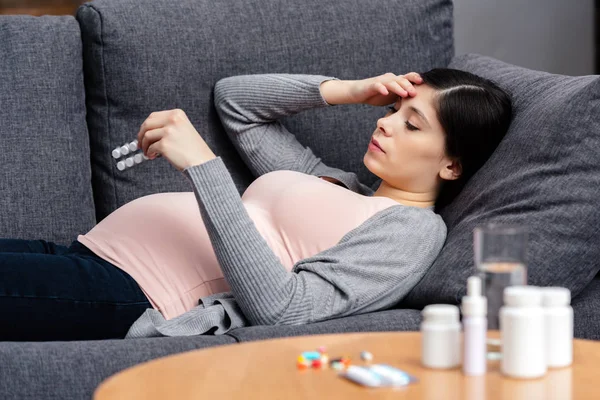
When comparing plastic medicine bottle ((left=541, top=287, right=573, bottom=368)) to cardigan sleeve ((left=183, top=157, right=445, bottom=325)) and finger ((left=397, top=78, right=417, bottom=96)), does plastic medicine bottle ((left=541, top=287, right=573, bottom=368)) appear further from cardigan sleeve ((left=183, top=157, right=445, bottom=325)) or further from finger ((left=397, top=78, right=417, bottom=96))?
finger ((left=397, top=78, right=417, bottom=96))

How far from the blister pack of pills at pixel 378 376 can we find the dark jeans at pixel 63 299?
2.09ft

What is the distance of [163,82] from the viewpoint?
191cm

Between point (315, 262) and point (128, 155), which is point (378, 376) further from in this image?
point (128, 155)

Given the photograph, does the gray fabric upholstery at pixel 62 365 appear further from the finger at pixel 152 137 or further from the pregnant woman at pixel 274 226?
the finger at pixel 152 137

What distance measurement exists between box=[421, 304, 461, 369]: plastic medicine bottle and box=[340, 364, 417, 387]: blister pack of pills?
0.14 feet

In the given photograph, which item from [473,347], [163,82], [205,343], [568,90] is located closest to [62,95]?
[163,82]

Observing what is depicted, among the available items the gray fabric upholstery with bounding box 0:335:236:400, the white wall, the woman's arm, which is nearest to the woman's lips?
the woman's arm

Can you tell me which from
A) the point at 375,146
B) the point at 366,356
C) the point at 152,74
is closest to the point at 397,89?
the point at 375,146

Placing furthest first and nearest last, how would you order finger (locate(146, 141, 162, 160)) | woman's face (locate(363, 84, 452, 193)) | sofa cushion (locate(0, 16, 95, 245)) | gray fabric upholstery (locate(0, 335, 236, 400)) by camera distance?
sofa cushion (locate(0, 16, 95, 245)) → woman's face (locate(363, 84, 452, 193)) → finger (locate(146, 141, 162, 160)) → gray fabric upholstery (locate(0, 335, 236, 400))

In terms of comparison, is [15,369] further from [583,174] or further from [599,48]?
[599,48]

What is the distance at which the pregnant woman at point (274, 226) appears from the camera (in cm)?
143

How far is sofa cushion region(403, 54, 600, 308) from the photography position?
1.47m

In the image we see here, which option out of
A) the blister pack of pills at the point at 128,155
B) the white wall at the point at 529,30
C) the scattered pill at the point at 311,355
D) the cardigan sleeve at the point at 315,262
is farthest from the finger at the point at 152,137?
the white wall at the point at 529,30

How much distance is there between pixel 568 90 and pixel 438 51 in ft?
1.89
